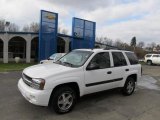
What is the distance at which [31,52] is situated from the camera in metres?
28.8

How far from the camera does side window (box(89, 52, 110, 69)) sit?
643 cm

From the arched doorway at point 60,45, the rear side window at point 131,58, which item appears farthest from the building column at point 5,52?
the rear side window at point 131,58

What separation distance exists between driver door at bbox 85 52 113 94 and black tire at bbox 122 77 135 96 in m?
1.02

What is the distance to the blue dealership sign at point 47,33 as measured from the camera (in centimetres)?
2325

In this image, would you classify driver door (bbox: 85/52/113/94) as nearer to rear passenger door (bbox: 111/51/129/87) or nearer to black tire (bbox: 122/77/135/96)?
rear passenger door (bbox: 111/51/129/87)

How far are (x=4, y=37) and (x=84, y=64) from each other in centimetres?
2211

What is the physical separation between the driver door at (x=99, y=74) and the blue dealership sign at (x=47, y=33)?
17333 mm

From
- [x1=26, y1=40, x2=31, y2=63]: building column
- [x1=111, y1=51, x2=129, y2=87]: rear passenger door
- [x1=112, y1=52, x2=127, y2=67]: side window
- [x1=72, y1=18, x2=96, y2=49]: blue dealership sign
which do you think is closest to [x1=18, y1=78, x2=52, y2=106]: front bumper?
[x1=111, y1=51, x2=129, y2=87]: rear passenger door

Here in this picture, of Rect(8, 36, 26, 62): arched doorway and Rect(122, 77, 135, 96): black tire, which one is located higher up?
Rect(8, 36, 26, 62): arched doorway

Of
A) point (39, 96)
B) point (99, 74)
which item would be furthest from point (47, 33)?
point (39, 96)

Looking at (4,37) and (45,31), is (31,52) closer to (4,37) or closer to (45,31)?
(4,37)

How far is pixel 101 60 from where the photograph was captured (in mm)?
6668

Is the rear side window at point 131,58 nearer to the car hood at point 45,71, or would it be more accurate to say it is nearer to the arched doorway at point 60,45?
the car hood at point 45,71

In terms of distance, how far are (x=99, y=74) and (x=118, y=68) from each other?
110cm
